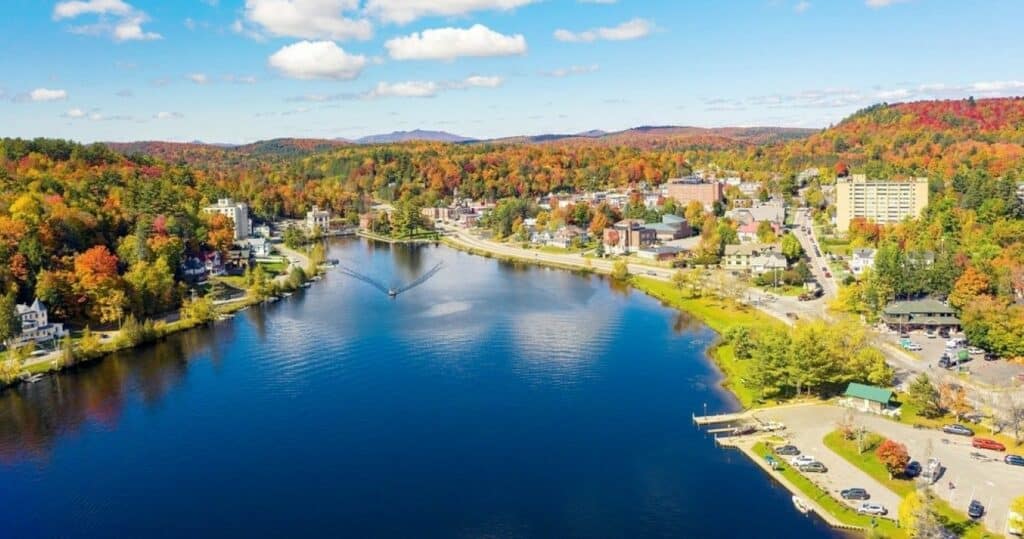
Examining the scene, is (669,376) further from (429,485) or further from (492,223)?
Answer: (492,223)

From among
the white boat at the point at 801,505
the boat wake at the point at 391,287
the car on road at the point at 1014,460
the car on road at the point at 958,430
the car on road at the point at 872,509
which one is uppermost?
the boat wake at the point at 391,287

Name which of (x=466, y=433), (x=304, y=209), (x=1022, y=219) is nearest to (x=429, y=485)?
(x=466, y=433)

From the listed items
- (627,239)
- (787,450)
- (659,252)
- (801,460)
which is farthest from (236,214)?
(801,460)

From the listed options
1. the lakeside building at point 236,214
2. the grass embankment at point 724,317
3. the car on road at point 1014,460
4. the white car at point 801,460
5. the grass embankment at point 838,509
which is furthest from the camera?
the lakeside building at point 236,214

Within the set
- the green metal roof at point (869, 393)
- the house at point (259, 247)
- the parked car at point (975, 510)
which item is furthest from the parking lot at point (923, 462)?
the house at point (259, 247)

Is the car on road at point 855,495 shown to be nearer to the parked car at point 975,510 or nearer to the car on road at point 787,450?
the parked car at point 975,510

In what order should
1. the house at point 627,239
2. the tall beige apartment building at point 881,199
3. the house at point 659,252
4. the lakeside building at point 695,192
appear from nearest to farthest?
the house at point 659,252
the tall beige apartment building at point 881,199
the house at point 627,239
the lakeside building at point 695,192
